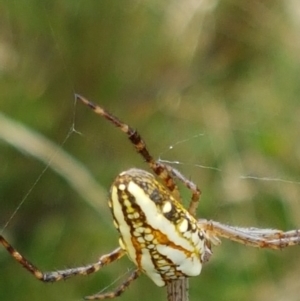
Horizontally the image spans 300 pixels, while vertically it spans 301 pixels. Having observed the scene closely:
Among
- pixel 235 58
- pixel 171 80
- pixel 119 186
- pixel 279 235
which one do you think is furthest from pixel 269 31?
pixel 119 186

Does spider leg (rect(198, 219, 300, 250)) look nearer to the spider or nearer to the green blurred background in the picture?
the spider

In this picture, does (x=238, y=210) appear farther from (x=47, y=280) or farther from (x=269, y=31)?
(x=47, y=280)

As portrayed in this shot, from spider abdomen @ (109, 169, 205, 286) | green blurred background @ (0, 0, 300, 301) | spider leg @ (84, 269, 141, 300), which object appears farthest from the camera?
green blurred background @ (0, 0, 300, 301)

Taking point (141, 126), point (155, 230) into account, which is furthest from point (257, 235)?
point (141, 126)

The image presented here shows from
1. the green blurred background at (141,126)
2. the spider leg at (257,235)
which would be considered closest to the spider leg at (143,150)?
the spider leg at (257,235)

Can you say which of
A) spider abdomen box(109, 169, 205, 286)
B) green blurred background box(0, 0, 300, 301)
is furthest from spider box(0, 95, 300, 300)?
green blurred background box(0, 0, 300, 301)

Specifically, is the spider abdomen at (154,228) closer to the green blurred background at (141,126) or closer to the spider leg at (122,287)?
the spider leg at (122,287)

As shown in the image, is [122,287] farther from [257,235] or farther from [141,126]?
[141,126]
